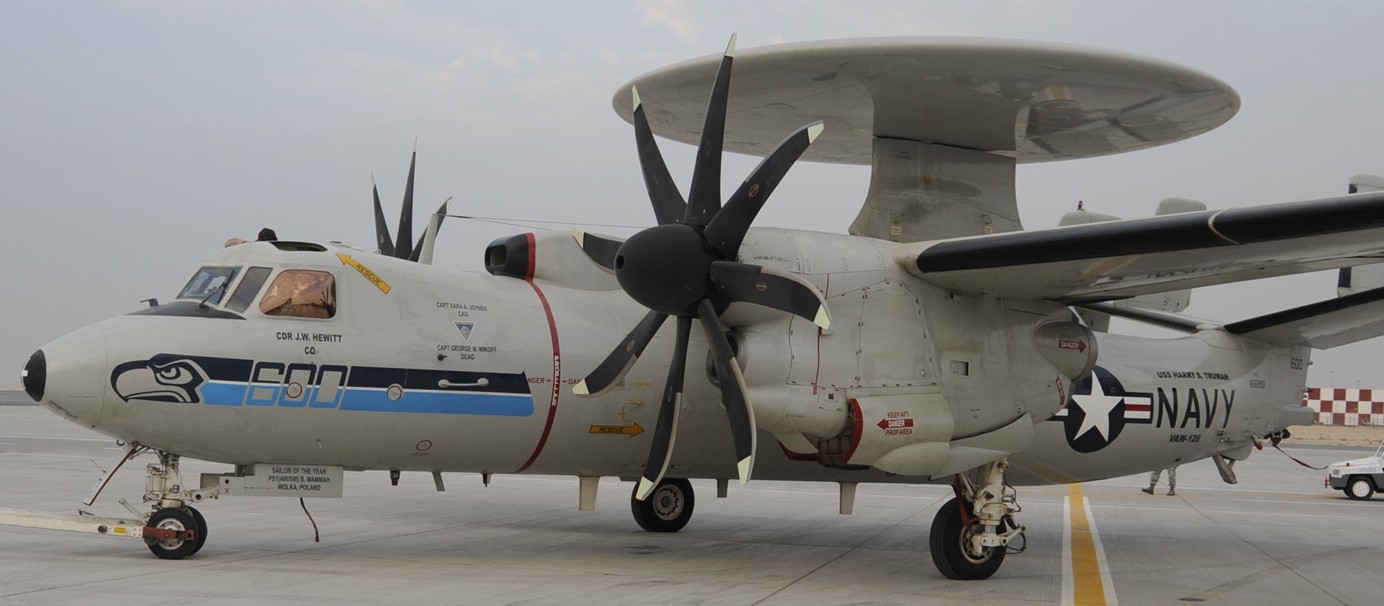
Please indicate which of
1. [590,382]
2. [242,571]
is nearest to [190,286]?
[242,571]

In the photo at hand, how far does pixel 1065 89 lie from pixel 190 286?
9.17m

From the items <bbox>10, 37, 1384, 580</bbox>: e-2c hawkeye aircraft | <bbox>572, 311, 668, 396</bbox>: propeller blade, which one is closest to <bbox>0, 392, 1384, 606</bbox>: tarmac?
<bbox>10, 37, 1384, 580</bbox>: e-2c hawkeye aircraft

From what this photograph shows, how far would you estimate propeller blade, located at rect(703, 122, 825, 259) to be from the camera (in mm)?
10961

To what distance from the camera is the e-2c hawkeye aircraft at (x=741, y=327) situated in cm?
1072

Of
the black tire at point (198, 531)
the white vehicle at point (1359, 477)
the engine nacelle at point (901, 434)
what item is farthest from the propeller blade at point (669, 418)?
the white vehicle at point (1359, 477)

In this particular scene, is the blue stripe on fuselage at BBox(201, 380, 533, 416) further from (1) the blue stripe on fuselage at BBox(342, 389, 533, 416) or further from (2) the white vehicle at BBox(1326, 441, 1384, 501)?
(2) the white vehicle at BBox(1326, 441, 1384, 501)

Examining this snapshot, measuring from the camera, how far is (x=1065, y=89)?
1252cm

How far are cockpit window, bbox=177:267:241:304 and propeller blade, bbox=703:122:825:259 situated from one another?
464 centimetres

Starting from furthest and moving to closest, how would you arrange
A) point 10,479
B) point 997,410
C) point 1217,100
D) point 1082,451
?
→ point 10,479 < point 1082,451 < point 1217,100 < point 997,410

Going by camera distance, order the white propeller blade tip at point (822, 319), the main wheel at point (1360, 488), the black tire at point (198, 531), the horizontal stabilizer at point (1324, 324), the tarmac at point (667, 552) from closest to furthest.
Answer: the tarmac at point (667, 552) < the white propeller blade tip at point (822, 319) < the black tire at point (198, 531) < the horizontal stabilizer at point (1324, 324) < the main wheel at point (1360, 488)

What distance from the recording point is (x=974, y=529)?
11961 millimetres

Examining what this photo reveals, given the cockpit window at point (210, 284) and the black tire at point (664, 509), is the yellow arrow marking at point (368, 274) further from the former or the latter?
the black tire at point (664, 509)

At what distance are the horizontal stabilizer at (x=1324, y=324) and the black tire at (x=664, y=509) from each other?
7.62 metres

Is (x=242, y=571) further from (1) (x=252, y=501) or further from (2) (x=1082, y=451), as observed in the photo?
(2) (x=1082, y=451)
